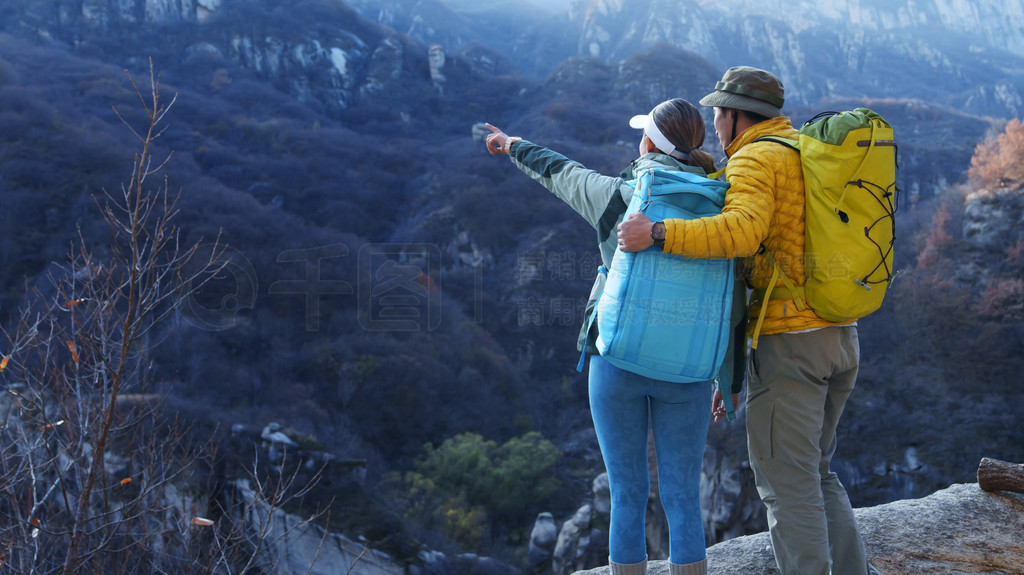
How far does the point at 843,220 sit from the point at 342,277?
2293cm

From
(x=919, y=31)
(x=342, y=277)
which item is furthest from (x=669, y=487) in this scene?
(x=919, y=31)

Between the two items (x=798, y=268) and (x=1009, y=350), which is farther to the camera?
(x=1009, y=350)

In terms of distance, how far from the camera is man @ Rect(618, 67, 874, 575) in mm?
1536

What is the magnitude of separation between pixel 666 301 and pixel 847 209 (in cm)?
48

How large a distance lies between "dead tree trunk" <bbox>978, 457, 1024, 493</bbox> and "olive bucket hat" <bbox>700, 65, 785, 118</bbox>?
2037mm

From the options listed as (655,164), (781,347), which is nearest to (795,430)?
(781,347)

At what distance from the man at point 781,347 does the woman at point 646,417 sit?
12cm

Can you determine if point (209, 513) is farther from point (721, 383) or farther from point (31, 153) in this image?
point (31, 153)

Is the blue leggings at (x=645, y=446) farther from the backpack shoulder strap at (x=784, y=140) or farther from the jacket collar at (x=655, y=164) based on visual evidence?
the backpack shoulder strap at (x=784, y=140)

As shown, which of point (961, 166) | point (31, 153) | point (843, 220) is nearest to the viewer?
point (843, 220)

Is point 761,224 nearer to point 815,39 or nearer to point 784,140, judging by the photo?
point 784,140

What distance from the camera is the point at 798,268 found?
156cm

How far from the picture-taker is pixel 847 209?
59.8 inches

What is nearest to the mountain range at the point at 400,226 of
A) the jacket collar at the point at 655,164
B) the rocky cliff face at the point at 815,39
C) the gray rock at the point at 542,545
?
the rocky cliff face at the point at 815,39
